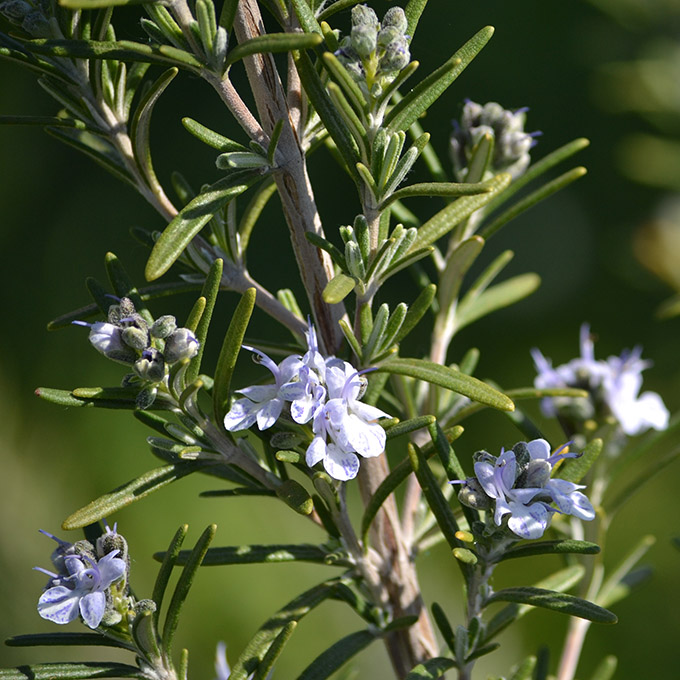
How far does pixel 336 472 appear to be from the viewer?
0.73 meters

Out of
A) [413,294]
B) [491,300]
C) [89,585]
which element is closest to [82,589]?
[89,585]

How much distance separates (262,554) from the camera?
0.89m

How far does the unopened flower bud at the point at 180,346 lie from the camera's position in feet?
2.44

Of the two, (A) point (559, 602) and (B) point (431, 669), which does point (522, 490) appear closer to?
(A) point (559, 602)

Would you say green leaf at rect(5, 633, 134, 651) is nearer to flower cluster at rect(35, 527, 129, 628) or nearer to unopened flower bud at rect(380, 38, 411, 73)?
flower cluster at rect(35, 527, 129, 628)

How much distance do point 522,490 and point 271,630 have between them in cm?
31

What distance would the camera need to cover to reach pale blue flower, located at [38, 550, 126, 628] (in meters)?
0.72

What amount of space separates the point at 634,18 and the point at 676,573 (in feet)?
5.79

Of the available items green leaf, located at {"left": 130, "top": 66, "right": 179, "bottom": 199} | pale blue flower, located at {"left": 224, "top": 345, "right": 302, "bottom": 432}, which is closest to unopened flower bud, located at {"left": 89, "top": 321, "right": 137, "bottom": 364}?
pale blue flower, located at {"left": 224, "top": 345, "right": 302, "bottom": 432}

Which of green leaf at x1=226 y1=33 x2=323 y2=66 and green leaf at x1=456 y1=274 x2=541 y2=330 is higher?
green leaf at x1=226 y1=33 x2=323 y2=66

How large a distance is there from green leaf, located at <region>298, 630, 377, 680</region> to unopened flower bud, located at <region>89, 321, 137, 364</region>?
38cm

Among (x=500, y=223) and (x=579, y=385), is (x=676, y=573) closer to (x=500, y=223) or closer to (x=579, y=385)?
(x=579, y=385)

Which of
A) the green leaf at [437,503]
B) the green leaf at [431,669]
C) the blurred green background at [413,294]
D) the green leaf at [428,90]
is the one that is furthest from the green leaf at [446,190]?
the blurred green background at [413,294]

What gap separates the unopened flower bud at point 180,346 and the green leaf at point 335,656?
357 millimetres
